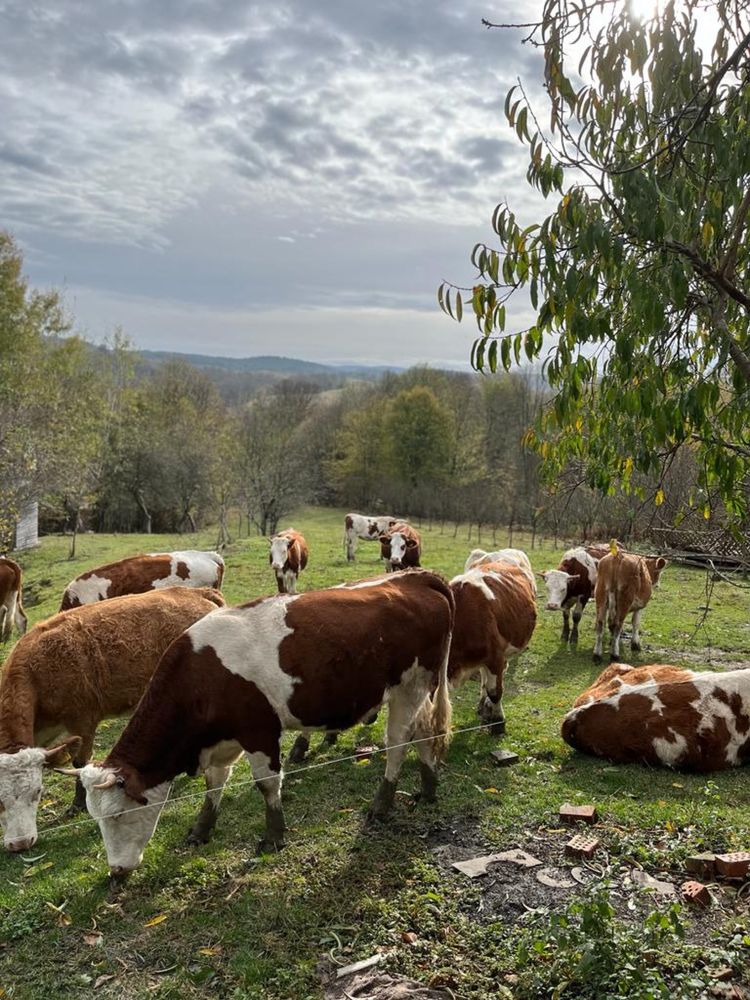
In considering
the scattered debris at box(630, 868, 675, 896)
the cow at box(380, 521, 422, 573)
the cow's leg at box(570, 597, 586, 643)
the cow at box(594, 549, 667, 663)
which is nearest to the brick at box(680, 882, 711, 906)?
the scattered debris at box(630, 868, 675, 896)

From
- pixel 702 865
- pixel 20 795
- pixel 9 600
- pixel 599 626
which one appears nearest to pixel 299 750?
pixel 20 795

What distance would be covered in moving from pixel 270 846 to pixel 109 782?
1.49 meters

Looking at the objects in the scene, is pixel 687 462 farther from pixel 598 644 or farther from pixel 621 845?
pixel 598 644

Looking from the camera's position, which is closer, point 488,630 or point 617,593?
point 488,630

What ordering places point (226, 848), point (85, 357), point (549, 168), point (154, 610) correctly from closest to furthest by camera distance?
point (549, 168) < point (226, 848) < point (154, 610) < point (85, 357)

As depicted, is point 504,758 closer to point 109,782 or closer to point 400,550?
point 109,782

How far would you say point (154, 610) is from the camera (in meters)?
7.95

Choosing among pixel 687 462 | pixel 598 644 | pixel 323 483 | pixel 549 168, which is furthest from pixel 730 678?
pixel 323 483

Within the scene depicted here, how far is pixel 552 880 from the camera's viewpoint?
522 centimetres

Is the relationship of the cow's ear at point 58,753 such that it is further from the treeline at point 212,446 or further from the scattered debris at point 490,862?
the treeline at point 212,446

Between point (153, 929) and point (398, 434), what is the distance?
153ft

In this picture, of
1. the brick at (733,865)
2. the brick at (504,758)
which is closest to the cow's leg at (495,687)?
the brick at (504,758)

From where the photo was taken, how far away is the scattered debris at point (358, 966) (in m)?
4.38

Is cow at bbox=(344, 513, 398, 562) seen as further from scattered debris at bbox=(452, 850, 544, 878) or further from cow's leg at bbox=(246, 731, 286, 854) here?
scattered debris at bbox=(452, 850, 544, 878)
